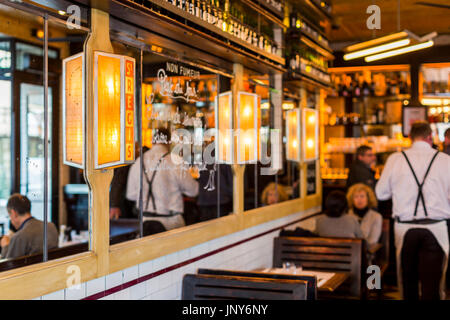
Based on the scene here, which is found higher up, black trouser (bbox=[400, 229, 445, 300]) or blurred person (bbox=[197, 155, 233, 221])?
blurred person (bbox=[197, 155, 233, 221])

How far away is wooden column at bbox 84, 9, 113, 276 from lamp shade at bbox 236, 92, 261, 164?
1996mm

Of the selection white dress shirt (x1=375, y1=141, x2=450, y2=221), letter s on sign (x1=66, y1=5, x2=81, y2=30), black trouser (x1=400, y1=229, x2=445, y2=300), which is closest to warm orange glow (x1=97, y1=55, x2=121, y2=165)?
letter s on sign (x1=66, y1=5, x2=81, y2=30)

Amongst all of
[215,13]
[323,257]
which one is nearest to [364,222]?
[323,257]

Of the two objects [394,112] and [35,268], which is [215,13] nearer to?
[35,268]

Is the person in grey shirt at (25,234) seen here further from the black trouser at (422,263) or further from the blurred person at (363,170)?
the blurred person at (363,170)

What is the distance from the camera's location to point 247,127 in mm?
5270

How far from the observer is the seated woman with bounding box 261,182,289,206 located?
19.7ft

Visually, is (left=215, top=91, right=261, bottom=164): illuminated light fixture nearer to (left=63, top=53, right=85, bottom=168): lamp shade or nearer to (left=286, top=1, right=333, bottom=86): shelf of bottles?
(left=286, top=1, right=333, bottom=86): shelf of bottles

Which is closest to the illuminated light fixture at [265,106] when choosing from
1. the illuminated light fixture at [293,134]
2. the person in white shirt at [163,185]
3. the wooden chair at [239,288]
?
the illuminated light fixture at [293,134]

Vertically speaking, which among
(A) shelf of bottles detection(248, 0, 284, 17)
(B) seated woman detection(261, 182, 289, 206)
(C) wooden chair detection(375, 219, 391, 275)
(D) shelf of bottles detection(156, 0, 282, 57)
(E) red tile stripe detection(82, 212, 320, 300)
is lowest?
(C) wooden chair detection(375, 219, 391, 275)

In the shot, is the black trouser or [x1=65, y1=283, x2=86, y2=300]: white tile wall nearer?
[x1=65, y1=283, x2=86, y2=300]: white tile wall

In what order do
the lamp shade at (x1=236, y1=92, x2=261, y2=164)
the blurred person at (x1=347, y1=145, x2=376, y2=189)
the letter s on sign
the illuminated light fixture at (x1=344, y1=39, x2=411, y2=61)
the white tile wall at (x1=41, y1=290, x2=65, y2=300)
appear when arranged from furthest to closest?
the blurred person at (x1=347, y1=145, x2=376, y2=189)
the illuminated light fixture at (x1=344, y1=39, x2=411, y2=61)
the lamp shade at (x1=236, y1=92, x2=261, y2=164)
the letter s on sign
the white tile wall at (x1=41, y1=290, x2=65, y2=300)

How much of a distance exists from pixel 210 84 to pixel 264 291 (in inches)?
80.3

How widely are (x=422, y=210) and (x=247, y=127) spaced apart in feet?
5.68
